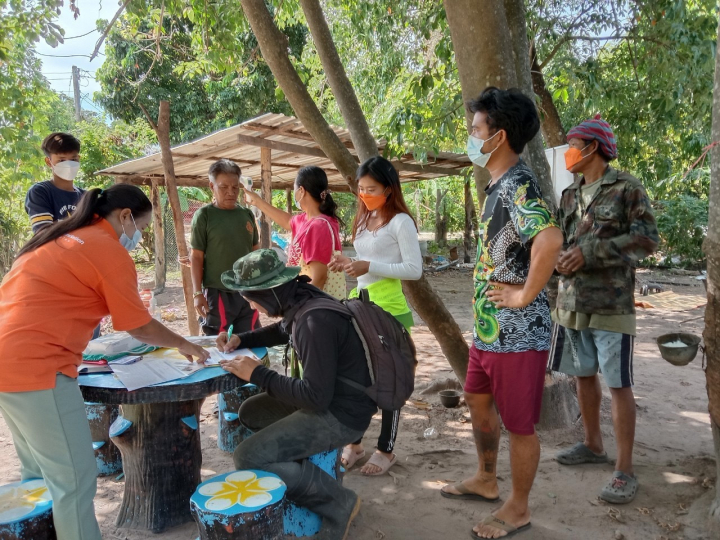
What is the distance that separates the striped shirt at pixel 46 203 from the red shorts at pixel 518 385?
2865 millimetres

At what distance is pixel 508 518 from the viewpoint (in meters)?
2.52

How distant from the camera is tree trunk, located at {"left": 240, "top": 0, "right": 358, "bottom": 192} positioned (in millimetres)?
3945

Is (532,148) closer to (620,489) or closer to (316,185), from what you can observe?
(316,185)

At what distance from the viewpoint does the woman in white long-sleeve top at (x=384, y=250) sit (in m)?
3.07

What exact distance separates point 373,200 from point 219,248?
1.31 metres

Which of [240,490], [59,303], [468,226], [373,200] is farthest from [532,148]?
[468,226]

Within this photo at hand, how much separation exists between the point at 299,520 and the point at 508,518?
960 mm

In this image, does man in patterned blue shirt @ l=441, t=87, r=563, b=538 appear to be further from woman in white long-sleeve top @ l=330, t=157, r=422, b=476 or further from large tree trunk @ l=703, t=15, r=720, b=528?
large tree trunk @ l=703, t=15, r=720, b=528

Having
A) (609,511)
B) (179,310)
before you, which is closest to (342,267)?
(609,511)

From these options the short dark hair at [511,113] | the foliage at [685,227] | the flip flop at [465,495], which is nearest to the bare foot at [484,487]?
the flip flop at [465,495]

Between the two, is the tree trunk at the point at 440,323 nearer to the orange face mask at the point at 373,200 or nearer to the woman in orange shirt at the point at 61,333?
the orange face mask at the point at 373,200

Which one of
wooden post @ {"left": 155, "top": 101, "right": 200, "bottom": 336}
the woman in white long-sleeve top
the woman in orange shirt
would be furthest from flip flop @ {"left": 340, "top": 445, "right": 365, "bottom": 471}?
wooden post @ {"left": 155, "top": 101, "right": 200, "bottom": 336}

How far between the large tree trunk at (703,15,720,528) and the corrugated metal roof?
4.93 metres

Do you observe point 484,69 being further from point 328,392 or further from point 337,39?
point 337,39
